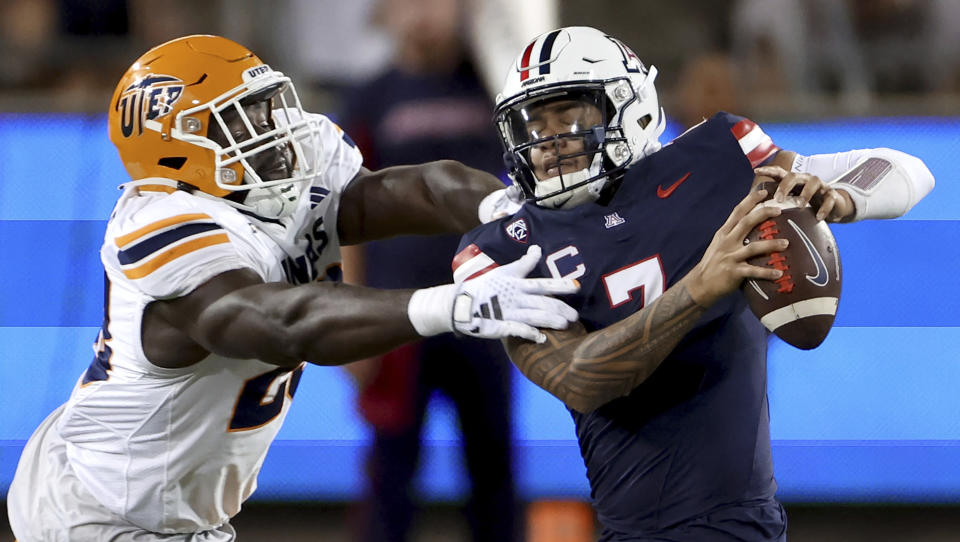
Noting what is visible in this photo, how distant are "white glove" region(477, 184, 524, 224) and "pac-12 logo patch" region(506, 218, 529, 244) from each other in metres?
0.08

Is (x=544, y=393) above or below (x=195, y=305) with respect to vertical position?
below

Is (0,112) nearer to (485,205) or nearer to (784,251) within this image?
(485,205)

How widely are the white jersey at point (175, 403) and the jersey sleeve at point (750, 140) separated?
0.93m

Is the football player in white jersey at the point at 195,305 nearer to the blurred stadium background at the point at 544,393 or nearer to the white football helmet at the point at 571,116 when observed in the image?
the white football helmet at the point at 571,116

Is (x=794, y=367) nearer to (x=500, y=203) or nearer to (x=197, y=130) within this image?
(x=500, y=203)

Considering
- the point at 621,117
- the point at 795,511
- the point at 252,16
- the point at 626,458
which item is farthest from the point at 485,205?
the point at 252,16

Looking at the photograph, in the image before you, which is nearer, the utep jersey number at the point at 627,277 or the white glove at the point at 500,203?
the utep jersey number at the point at 627,277

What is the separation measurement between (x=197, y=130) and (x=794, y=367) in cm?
217

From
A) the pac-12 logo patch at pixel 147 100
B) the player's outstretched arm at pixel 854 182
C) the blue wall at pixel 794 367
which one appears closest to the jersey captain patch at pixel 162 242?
the pac-12 logo patch at pixel 147 100

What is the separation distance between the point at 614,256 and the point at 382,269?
151 centimetres

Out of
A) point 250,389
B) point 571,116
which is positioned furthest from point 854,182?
point 250,389

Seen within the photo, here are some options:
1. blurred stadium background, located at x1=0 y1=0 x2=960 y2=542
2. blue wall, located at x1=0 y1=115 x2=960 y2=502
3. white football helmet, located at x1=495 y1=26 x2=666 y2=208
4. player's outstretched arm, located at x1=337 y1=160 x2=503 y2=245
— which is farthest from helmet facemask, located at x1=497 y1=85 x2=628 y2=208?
blue wall, located at x1=0 y1=115 x2=960 y2=502

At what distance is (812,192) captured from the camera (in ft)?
6.02

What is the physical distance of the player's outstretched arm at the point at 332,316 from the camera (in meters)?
1.85
